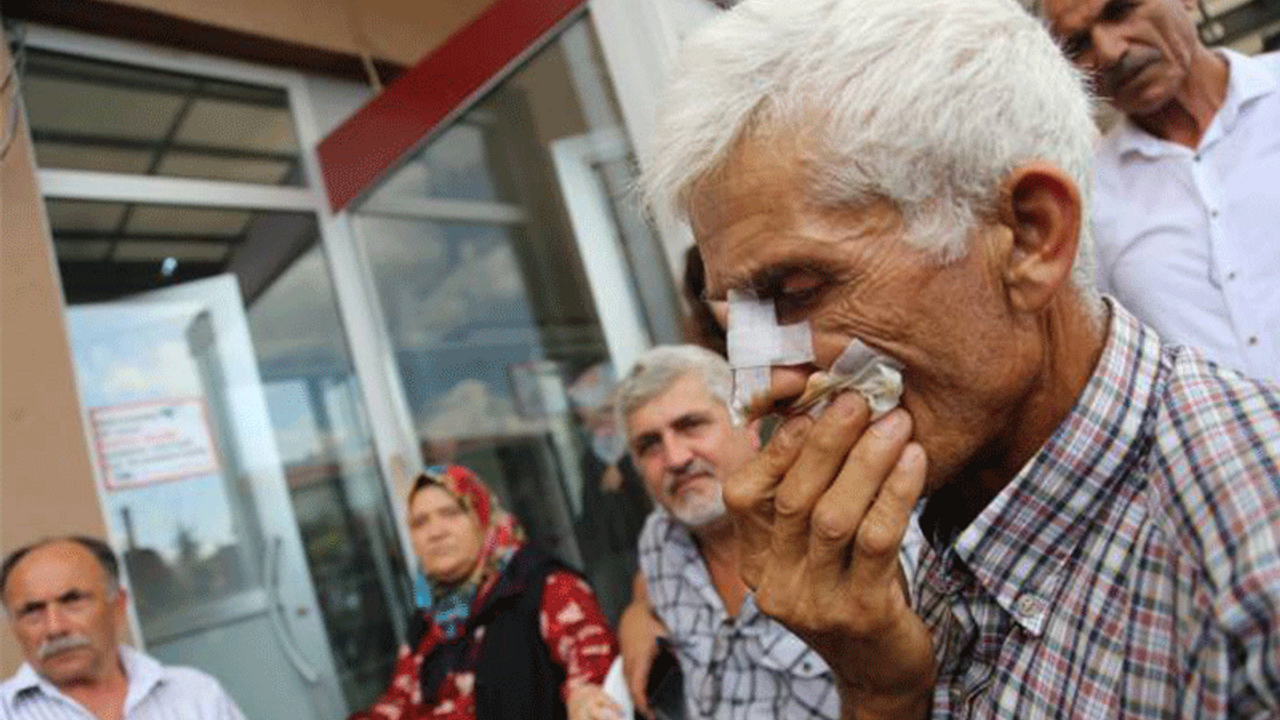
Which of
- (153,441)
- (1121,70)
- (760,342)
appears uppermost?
(153,441)

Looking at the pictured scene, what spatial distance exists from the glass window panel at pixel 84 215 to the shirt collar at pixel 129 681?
143 cm

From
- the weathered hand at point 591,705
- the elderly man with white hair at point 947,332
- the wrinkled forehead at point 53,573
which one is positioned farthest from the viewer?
the wrinkled forehead at point 53,573

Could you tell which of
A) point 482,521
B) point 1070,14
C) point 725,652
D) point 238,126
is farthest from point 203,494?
point 1070,14

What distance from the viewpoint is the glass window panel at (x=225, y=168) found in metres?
3.78

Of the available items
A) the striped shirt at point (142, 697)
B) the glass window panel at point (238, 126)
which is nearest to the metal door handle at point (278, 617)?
the striped shirt at point (142, 697)

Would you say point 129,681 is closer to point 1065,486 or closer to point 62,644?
point 62,644

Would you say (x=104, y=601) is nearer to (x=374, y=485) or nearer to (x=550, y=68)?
(x=374, y=485)

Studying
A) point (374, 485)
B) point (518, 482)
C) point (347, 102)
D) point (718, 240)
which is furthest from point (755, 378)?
point (347, 102)

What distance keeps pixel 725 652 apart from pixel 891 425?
125cm

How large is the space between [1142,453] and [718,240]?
40 centimetres

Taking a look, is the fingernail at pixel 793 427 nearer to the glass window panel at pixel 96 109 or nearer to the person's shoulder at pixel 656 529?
the person's shoulder at pixel 656 529

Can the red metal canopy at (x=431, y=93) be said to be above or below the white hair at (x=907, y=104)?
above

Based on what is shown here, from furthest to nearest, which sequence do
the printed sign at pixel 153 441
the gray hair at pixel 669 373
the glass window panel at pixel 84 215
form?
the glass window panel at pixel 84 215 → the printed sign at pixel 153 441 → the gray hair at pixel 669 373

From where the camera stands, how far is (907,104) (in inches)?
34.2
